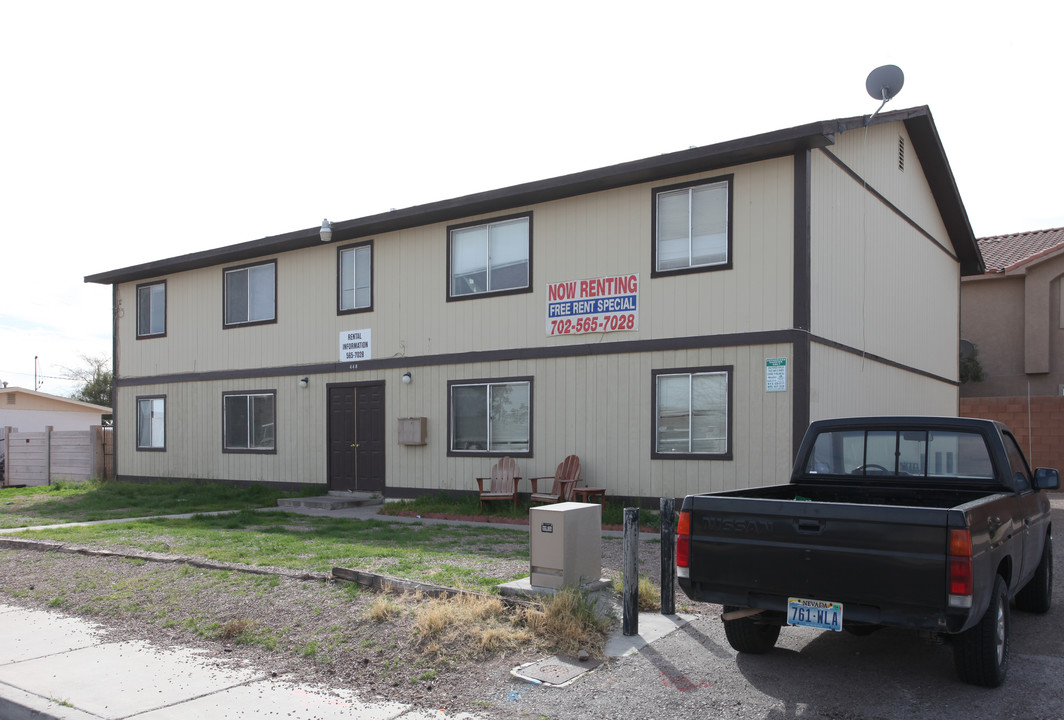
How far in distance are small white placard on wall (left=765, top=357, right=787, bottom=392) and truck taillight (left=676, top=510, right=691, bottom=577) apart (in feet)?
22.7

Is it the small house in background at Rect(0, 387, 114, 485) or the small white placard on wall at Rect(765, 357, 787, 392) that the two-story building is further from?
the small house in background at Rect(0, 387, 114, 485)

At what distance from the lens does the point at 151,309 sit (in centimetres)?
2094

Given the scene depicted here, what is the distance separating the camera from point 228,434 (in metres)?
19.0

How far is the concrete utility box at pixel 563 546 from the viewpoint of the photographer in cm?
691

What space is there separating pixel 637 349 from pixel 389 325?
17.4 ft

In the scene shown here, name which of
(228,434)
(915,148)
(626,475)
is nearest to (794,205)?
(626,475)

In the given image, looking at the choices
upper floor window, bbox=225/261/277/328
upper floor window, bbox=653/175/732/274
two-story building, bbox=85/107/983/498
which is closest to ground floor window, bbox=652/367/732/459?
two-story building, bbox=85/107/983/498

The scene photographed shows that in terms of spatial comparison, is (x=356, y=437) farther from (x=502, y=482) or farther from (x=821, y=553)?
(x=821, y=553)

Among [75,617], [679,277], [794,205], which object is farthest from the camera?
[679,277]

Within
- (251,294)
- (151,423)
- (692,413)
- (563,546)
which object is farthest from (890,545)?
(151,423)

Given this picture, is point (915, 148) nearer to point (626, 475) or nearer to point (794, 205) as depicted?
point (794, 205)

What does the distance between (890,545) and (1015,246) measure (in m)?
26.6

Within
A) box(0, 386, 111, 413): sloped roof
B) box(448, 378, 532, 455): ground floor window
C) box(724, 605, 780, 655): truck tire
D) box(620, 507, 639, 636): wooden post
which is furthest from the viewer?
box(0, 386, 111, 413): sloped roof

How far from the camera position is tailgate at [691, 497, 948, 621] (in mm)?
4617
